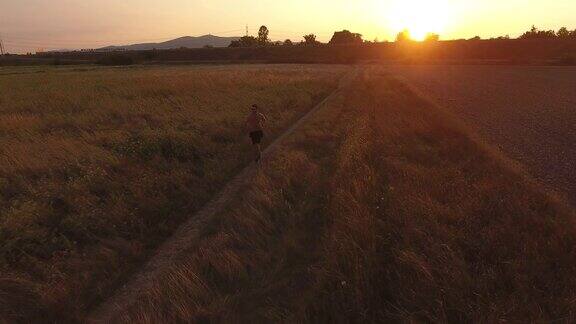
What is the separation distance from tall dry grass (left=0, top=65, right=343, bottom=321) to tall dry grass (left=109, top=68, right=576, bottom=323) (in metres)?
0.93

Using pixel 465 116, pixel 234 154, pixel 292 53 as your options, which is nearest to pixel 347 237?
pixel 234 154

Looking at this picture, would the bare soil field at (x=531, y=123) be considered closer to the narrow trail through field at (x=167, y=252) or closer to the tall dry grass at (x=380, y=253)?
the tall dry grass at (x=380, y=253)

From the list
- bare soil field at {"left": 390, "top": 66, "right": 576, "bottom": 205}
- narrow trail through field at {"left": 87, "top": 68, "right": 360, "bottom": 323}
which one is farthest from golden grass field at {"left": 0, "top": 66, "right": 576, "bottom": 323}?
bare soil field at {"left": 390, "top": 66, "right": 576, "bottom": 205}

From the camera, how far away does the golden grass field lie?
4793mm

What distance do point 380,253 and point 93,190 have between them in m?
5.87

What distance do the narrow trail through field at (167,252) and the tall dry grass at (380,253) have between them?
0.20m

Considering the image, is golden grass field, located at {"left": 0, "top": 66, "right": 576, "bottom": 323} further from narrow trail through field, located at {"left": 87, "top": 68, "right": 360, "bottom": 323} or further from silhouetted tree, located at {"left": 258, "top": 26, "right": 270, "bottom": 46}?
silhouetted tree, located at {"left": 258, "top": 26, "right": 270, "bottom": 46}

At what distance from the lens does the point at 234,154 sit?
12.0m

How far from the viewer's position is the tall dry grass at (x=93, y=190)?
5.62 meters

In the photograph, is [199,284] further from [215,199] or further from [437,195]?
[437,195]

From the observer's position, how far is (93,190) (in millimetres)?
8531

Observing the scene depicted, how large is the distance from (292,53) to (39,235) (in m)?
108

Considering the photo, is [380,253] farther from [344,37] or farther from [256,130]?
[344,37]

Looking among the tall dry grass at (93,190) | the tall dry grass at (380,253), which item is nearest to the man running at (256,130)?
the tall dry grass at (93,190)
